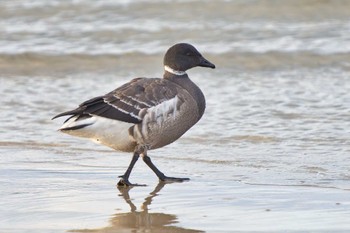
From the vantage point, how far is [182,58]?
9.05 meters

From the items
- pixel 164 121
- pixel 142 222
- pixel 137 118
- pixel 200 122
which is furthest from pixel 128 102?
pixel 200 122

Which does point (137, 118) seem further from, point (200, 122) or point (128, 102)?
point (200, 122)

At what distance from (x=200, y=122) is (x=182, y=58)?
6.67 feet

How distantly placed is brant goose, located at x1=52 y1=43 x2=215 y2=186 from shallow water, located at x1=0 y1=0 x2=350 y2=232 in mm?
374

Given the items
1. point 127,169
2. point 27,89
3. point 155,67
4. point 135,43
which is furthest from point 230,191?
point 135,43

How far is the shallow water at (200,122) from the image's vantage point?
706 cm

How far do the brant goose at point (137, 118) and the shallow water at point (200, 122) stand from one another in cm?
37

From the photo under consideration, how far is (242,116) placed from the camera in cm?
1112

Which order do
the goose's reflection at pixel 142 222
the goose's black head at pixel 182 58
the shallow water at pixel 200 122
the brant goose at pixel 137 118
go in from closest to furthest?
the goose's reflection at pixel 142 222 < the shallow water at pixel 200 122 < the brant goose at pixel 137 118 < the goose's black head at pixel 182 58

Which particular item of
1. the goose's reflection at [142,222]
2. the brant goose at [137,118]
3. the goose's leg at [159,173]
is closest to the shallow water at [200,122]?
the goose's reflection at [142,222]

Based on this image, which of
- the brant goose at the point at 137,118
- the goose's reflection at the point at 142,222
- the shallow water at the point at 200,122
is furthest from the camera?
the brant goose at the point at 137,118

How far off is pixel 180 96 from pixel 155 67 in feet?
22.7

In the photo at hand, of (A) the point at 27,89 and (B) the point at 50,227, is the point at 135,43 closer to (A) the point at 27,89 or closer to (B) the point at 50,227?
(A) the point at 27,89

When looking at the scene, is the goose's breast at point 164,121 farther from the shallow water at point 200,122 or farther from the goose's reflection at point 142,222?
the goose's reflection at point 142,222
